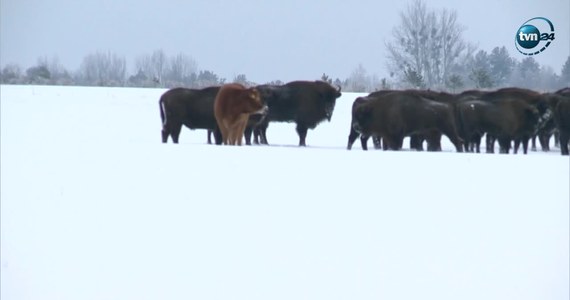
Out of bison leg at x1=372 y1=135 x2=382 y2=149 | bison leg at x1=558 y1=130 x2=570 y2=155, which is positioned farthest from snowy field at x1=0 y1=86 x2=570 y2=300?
bison leg at x1=372 y1=135 x2=382 y2=149

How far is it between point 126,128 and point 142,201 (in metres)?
19.6

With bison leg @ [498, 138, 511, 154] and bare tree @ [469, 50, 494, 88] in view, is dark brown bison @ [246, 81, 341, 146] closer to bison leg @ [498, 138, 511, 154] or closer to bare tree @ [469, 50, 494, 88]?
bison leg @ [498, 138, 511, 154]

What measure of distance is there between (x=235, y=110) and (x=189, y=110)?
8.15 feet

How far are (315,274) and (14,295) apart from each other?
2733 millimetres

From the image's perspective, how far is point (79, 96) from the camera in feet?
133

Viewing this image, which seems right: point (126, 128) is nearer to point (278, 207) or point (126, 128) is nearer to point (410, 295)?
point (278, 207)

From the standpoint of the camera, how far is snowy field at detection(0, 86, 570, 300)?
28.8ft

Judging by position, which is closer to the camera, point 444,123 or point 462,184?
point 462,184

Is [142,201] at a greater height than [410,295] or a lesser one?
greater

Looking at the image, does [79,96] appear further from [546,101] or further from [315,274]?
[315,274]

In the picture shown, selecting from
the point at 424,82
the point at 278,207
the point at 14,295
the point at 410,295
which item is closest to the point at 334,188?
the point at 278,207

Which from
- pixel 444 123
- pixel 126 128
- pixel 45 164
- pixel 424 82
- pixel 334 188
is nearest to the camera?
pixel 334 188

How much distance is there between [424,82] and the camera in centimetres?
5206

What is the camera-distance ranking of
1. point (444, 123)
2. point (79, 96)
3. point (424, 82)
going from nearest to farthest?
point (444, 123) < point (79, 96) < point (424, 82)
